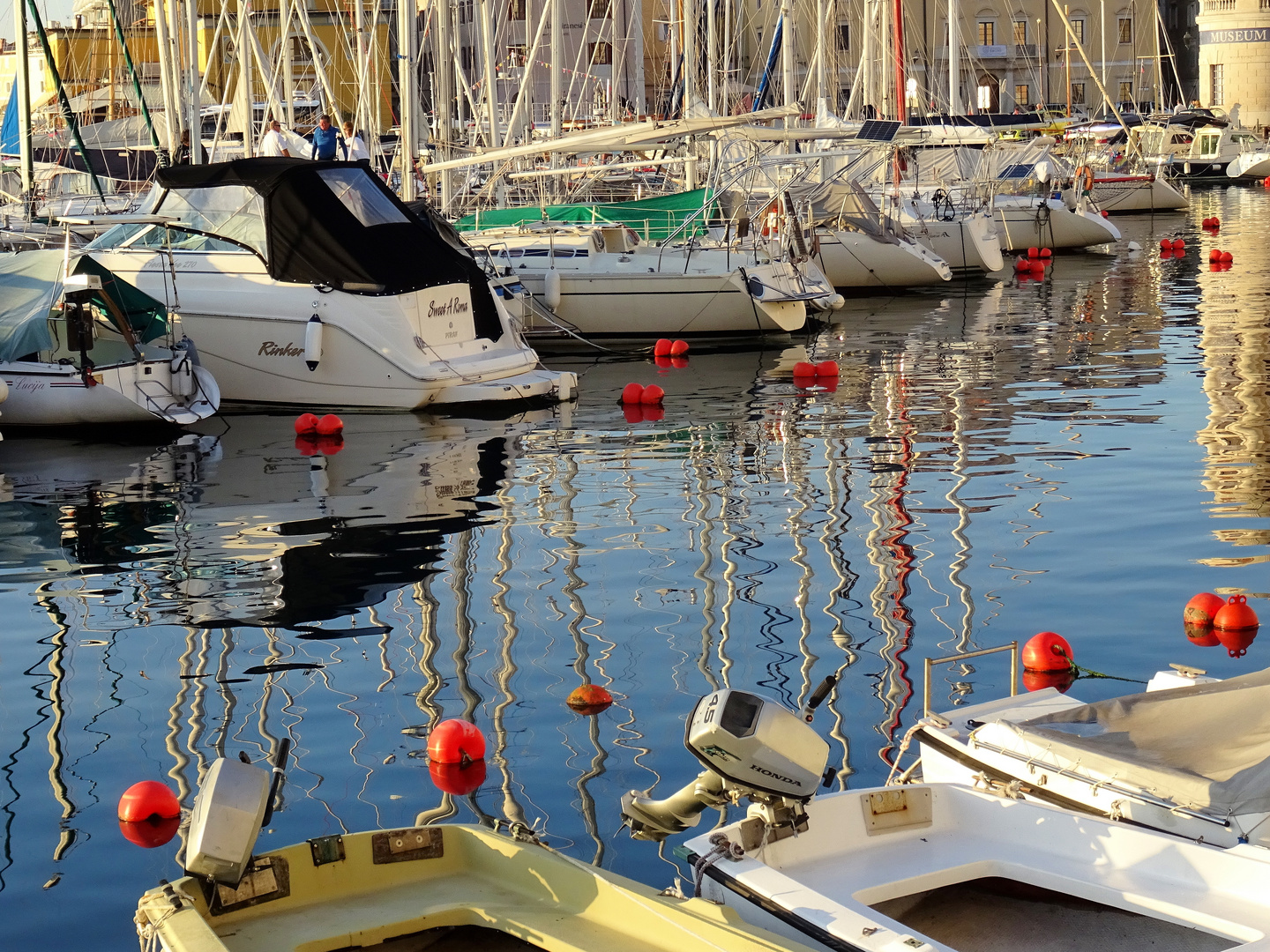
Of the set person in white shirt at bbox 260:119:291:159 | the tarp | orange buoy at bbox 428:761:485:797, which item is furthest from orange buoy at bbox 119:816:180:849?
person in white shirt at bbox 260:119:291:159

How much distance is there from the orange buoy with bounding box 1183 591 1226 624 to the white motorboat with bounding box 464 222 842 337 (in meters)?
14.5

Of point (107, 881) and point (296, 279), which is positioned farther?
point (296, 279)

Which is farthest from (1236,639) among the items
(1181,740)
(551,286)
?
(551,286)

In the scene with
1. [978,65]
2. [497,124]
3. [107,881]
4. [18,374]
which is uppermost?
[978,65]

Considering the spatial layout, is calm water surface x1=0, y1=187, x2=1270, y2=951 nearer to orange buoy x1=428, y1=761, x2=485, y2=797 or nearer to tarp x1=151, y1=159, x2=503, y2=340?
orange buoy x1=428, y1=761, x2=485, y2=797

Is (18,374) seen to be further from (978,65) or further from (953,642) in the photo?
(978,65)

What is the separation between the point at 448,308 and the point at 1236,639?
10763 mm

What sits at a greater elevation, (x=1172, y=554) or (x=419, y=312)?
(x=419, y=312)

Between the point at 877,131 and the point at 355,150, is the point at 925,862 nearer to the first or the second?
the point at 877,131

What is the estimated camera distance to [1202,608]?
9914 mm

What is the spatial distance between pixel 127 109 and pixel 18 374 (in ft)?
97.5

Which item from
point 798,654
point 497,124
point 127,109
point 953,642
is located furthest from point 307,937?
point 127,109

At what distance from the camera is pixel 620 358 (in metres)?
23.6

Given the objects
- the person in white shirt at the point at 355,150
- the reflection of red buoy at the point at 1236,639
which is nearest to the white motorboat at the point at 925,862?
the reflection of red buoy at the point at 1236,639
